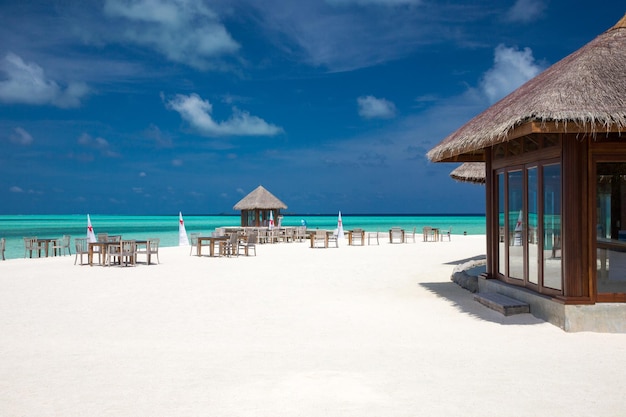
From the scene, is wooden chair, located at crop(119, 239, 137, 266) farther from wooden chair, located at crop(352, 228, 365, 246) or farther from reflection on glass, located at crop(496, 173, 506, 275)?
wooden chair, located at crop(352, 228, 365, 246)

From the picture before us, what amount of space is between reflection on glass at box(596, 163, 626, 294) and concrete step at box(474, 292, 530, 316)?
0.97m

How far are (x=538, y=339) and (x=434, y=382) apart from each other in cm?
206

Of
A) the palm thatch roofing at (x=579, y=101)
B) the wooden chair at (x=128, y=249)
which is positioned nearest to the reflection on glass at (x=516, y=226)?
the palm thatch roofing at (x=579, y=101)

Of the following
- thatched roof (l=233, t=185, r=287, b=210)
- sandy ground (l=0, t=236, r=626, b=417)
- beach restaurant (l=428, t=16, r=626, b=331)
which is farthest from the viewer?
thatched roof (l=233, t=185, r=287, b=210)

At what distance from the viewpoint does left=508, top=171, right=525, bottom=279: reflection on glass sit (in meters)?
7.66

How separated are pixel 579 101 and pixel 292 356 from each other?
13.8 ft

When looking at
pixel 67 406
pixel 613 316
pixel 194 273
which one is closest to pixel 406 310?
pixel 613 316

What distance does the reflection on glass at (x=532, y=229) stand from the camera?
7.19m

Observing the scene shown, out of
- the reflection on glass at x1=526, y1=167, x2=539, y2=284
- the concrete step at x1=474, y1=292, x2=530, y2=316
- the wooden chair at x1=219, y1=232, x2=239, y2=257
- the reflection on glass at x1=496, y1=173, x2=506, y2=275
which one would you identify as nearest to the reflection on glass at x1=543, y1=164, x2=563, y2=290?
the reflection on glass at x1=526, y1=167, x2=539, y2=284

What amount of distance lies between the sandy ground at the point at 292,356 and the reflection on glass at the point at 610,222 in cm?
79

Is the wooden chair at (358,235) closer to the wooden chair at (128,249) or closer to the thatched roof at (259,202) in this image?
the thatched roof at (259,202)

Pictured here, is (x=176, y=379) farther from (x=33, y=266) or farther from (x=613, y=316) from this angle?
(x=33, y=266)

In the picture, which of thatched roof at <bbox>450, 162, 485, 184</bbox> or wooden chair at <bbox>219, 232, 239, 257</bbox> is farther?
wooden chair at <bbox>219, 232, 239, 257</bbox>

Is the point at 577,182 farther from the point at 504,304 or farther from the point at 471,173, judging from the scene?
the point at 471,173
